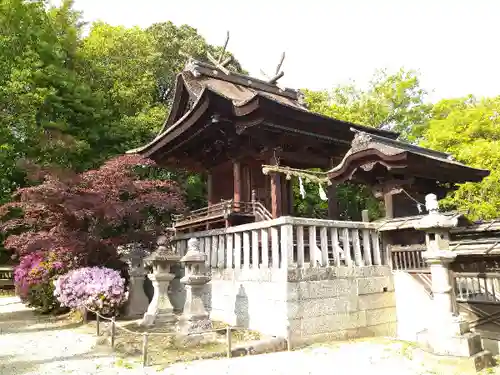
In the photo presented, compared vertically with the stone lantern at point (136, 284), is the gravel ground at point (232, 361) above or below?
below

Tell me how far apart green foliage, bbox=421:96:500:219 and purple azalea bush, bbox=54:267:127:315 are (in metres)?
12.4

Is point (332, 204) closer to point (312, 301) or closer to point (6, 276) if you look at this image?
point (312, 301)

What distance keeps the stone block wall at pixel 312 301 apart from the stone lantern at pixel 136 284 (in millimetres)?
2510

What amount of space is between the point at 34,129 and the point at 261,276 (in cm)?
1365

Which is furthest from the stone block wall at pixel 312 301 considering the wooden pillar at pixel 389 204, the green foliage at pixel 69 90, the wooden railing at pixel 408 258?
the green foliage at pixel 69 90

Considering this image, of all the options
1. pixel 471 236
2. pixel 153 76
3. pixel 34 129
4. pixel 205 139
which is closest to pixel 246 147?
pixel 205 139

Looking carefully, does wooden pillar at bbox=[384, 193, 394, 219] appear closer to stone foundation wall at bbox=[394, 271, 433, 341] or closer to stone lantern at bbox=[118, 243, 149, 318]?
stone foundation wall at bbox=[394, 271, 433, 341]

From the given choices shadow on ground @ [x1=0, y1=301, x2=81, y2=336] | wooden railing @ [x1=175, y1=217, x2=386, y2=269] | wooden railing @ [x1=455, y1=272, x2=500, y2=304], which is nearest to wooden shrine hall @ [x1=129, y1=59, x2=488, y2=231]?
wooden railing @ [x1=175, y1=217, x2=386, y2=269]

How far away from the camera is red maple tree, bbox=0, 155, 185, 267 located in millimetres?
9797

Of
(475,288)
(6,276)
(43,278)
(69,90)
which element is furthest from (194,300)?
(6,276)

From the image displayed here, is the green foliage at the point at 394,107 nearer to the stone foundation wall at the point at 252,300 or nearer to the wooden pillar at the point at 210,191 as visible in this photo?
the wooden pillar at the point at 210,191

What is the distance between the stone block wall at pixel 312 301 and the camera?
7148 mm

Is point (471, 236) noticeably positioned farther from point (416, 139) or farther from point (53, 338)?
point (416, 139)

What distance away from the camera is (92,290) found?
9633 mm
